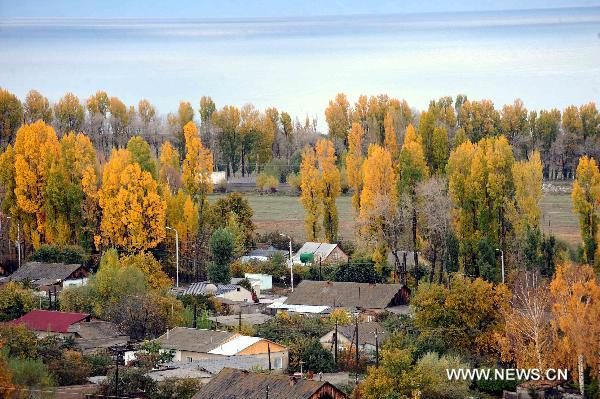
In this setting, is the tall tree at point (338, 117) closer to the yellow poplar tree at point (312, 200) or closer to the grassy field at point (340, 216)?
the grassy field at point (340, 216)

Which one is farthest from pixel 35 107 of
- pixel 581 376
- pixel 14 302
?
pixel 581 376

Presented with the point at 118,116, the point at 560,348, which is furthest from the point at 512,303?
the point at 118,116

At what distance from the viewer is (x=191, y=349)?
753 inches

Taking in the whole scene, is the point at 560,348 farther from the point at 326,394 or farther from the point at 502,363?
the point at 326,394

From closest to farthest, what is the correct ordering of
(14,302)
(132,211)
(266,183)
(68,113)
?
(14,302), (132,211), (266,183), (68,113)

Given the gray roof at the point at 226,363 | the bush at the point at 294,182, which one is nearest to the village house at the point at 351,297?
the gray roof at the point at 226,363

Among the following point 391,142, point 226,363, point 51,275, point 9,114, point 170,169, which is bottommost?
point 226,363

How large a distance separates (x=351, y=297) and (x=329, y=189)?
6.10m

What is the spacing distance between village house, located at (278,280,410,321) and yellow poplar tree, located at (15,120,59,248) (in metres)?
7.21

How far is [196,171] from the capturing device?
96.6 feet

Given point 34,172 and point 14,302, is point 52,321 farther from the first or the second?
point 34,172

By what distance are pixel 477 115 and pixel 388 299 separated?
18.9 metres

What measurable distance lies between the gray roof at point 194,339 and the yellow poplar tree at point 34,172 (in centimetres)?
930

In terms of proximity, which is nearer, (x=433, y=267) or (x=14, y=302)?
(x=14, y=302)
